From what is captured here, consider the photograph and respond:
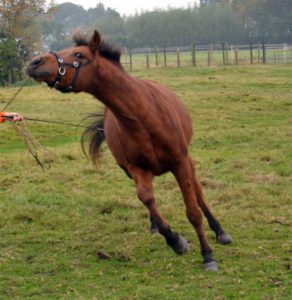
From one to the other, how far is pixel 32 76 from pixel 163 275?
191 centimetres

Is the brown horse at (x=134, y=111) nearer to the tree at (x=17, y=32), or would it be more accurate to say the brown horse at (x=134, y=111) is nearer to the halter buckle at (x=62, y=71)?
the halter buckle at (x=62, y=71)

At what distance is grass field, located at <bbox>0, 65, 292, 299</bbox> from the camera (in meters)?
5.02

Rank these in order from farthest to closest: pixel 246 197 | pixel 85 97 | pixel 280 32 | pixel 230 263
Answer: pixel 280 32
pixel 85 97
pixel 246 197
pixel 230 263

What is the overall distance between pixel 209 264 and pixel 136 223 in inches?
68.9

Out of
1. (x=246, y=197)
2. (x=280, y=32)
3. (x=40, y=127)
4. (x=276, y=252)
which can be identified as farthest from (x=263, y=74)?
(x=280, y=32)

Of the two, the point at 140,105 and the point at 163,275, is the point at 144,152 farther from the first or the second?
the point at 163,275

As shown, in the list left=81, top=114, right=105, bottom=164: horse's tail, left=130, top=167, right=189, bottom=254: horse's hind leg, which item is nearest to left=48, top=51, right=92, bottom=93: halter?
left=130, top=167, right=189, bottom=254: horse's hind leg

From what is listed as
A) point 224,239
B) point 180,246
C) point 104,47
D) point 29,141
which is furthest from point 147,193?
point 29,141

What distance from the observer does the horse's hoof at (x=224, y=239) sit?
20.0 feet

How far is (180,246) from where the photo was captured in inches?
224

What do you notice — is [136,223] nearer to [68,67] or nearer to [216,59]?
[68,67]

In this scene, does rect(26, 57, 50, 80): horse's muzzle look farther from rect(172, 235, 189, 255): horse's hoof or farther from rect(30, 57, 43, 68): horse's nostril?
rect(172, 235, 189, 255): horse's hoof

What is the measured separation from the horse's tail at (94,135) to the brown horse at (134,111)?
157cm

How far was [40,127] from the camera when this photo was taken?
45.5 feet
